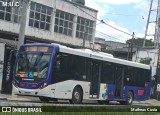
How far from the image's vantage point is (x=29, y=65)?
69.6 ft

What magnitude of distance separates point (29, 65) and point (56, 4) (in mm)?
28915

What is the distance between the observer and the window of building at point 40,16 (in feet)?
149

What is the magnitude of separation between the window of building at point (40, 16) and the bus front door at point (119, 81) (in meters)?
20.1

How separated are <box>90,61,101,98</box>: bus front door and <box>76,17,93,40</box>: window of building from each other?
96.2 feet

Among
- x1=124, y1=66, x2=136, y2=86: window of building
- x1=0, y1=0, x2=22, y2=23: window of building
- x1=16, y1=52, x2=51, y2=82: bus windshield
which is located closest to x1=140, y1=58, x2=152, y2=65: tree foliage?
x1=0, y1=0, x2=22, y2=23: window of building

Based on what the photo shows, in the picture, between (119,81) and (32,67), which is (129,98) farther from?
(32,67)

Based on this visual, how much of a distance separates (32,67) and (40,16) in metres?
26.7

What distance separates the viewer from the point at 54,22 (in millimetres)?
49562

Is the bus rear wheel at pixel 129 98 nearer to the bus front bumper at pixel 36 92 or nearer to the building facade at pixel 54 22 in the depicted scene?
the bus front bumper at pixel 36 92

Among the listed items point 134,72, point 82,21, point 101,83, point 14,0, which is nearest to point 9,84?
point 101,83

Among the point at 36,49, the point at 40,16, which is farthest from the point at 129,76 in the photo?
the point at 40,16

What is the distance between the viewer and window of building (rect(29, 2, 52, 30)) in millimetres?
45562

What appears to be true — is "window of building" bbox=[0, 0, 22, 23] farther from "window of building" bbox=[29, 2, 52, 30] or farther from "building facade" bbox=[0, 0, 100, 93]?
"window of building" bbox=[29, 2, 52, 30]

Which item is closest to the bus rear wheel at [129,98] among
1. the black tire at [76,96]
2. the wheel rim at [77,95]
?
the black tire at [76,96]
